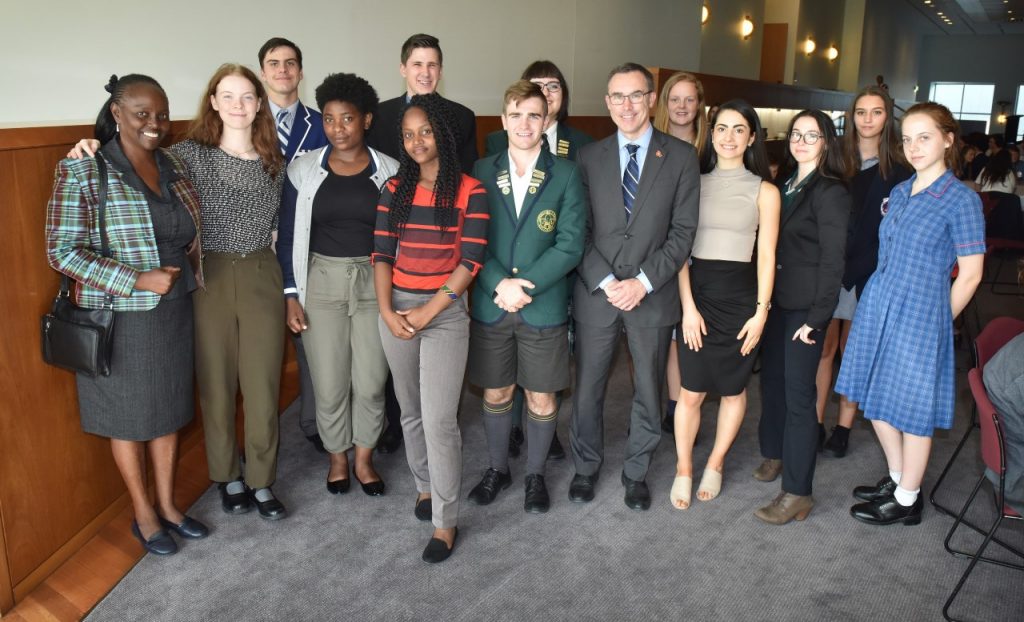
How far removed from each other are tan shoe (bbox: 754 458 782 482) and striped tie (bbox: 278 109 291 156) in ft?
9.07

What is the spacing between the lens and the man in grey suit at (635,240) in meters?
3.09

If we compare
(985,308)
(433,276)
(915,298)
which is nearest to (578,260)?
(433,276)

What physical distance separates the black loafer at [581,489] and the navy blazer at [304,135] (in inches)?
77.4

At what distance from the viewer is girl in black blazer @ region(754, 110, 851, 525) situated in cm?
311

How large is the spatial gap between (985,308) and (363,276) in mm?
7001

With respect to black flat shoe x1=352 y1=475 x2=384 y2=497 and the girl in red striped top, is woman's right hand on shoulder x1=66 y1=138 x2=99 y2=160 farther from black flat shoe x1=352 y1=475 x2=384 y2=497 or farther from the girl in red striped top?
black flat shoe x1=352 y1=475 x2=384 y2=497

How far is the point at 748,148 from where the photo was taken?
3.21 metres

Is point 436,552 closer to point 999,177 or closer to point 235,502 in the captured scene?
point 235,502

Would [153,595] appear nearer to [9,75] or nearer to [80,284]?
[80,284]

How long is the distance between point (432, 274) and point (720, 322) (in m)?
1.26

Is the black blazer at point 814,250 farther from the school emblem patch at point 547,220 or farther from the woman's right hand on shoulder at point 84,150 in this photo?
the woman's right hand on shoulder at point 84,150

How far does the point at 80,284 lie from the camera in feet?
8.77

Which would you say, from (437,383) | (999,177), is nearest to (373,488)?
(437,383)

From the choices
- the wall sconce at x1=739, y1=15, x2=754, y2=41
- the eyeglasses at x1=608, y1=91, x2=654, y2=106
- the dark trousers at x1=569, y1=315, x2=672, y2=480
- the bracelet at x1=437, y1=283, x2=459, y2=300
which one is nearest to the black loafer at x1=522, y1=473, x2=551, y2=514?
the dark trousers at x1=569, y1=315, x2=672, y2=480
